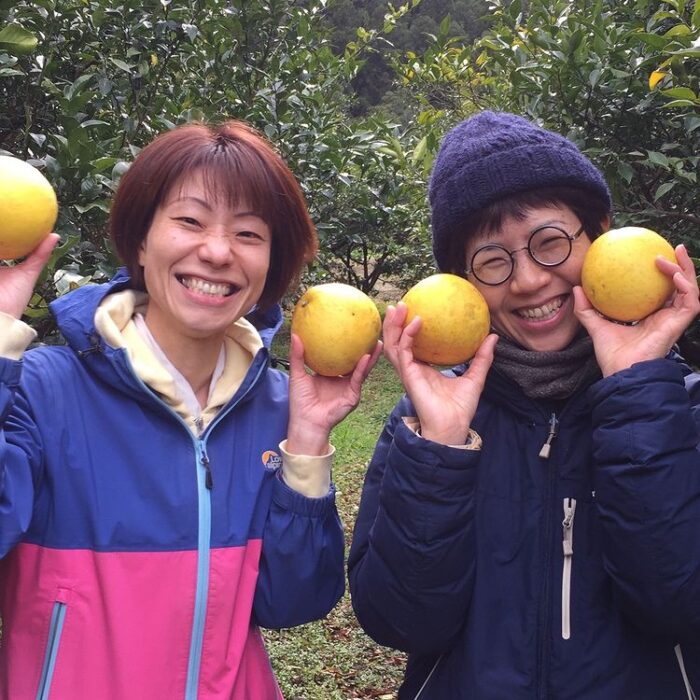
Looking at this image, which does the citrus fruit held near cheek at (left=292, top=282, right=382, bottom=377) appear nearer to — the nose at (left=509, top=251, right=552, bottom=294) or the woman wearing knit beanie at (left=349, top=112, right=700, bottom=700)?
the woman wearing knit beanie at (left=349, top=112, right=700, bottom=700)

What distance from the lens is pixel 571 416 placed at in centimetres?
144

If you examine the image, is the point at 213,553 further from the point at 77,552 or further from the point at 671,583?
the point at 671,583

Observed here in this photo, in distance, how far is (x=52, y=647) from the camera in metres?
1.28

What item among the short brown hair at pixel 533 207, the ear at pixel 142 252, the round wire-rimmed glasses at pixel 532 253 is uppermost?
the short brown hair at pixel 533 207

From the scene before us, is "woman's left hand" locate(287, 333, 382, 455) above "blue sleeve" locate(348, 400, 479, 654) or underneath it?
above

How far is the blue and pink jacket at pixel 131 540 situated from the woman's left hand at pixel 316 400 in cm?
8

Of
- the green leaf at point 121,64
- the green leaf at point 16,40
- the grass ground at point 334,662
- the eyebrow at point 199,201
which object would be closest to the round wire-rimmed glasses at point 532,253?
the eyebrow at point 199,201

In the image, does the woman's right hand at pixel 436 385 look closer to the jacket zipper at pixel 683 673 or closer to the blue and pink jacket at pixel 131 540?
the blue and pink jacket at pixel 131 540

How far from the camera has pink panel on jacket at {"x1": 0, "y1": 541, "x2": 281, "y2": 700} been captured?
1.29m

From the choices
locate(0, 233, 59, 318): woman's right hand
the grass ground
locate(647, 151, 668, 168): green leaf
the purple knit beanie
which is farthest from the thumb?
the grass ground

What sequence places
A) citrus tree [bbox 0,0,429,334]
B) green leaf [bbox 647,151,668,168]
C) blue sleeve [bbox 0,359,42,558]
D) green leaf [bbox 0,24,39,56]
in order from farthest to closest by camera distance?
1. green leaf [bbox 647,151,668,168]
2. citrus tree [bbox 0,0,429,334]
3. green leaf [bbox 0,24,39,56]
4. blue sleeve [bbox 0,359,42,558]

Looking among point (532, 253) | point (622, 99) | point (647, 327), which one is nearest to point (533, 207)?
point (532, 253)

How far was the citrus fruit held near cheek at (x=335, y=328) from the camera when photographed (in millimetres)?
1613

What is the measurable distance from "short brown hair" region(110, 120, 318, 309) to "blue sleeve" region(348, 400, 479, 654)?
22.4 inches
